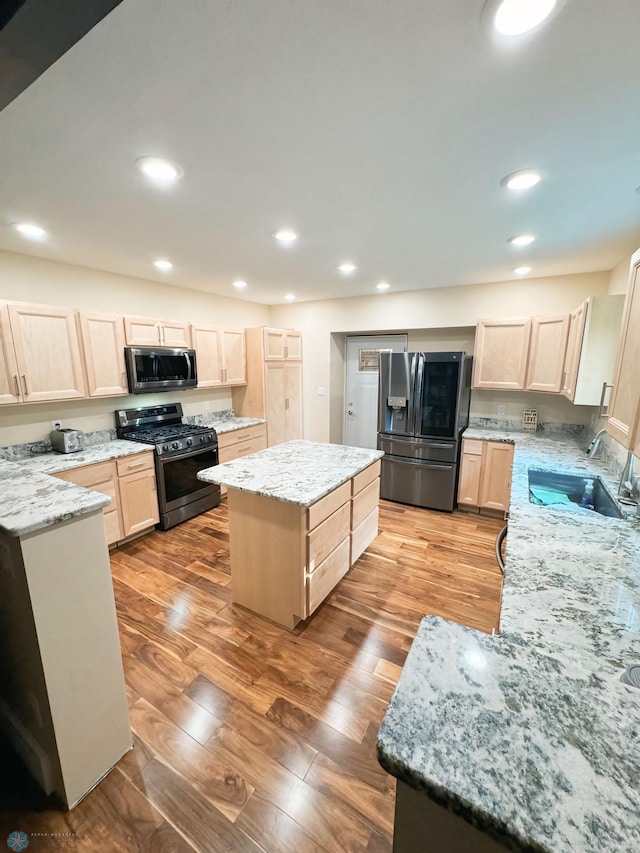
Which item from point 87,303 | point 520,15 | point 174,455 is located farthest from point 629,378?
point 87,303

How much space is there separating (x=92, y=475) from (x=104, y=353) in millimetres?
1109

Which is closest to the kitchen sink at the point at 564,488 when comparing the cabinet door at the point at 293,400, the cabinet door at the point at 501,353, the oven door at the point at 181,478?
the cabinet door at the point at 501,353

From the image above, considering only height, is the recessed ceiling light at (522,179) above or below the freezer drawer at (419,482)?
above

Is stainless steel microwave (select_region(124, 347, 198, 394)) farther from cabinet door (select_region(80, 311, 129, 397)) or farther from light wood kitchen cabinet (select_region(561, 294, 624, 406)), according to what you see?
light wood kitchen cabinet (select_region(561, 294, 624, 406))

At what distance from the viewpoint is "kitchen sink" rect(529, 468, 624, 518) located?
2.13 metres

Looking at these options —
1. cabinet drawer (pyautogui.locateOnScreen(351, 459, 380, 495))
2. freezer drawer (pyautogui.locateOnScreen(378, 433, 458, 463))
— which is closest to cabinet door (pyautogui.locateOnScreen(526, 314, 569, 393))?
freezer drawer (pyautogui.locateOnScreen(378, 433, 458, 463))

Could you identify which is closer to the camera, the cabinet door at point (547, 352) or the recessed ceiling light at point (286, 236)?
the recessed ceiling light at point (286, 236)

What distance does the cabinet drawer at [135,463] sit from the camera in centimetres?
296

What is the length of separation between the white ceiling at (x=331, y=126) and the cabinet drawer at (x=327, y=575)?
2198 mm

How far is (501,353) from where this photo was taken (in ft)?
11.7

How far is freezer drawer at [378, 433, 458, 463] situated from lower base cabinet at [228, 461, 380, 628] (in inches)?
63.1

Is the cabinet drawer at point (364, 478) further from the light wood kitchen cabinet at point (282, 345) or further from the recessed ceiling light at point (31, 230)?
the recessed ceiling light at point (31, 230)

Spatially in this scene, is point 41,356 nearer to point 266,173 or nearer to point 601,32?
point 266,173

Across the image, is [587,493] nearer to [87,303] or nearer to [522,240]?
[522,240]
